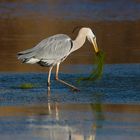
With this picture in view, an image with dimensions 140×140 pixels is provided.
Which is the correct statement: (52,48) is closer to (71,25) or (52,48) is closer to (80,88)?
(80,88)

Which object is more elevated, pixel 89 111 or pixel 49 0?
pixel 49 0

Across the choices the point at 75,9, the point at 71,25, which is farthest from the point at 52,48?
the point at 75,9

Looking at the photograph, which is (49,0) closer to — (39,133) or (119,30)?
(119,30)

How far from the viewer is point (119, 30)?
2517cm

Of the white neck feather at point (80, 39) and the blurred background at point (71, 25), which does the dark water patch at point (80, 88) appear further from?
the blurred background at point (71, 25)

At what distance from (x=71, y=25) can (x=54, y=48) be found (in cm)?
1191

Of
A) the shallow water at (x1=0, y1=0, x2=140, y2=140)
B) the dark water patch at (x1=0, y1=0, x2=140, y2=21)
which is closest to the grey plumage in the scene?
the shallow water at (x1=0, y1=0, x2=140, y2=140)

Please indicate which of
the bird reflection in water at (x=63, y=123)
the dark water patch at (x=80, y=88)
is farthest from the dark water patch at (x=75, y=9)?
the bird reflection in water at (x=63, y=123)

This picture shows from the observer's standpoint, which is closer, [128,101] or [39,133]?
[39,133]

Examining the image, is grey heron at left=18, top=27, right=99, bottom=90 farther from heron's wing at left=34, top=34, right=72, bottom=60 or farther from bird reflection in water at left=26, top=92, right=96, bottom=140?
bird reflection in water at left=26, top=92, right=96, bottom=140

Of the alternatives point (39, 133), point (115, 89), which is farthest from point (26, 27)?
point (39, 133)

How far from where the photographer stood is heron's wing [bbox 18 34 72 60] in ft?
49.2

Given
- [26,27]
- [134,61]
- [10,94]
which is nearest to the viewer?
[10,94]

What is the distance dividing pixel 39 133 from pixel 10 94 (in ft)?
11.9
